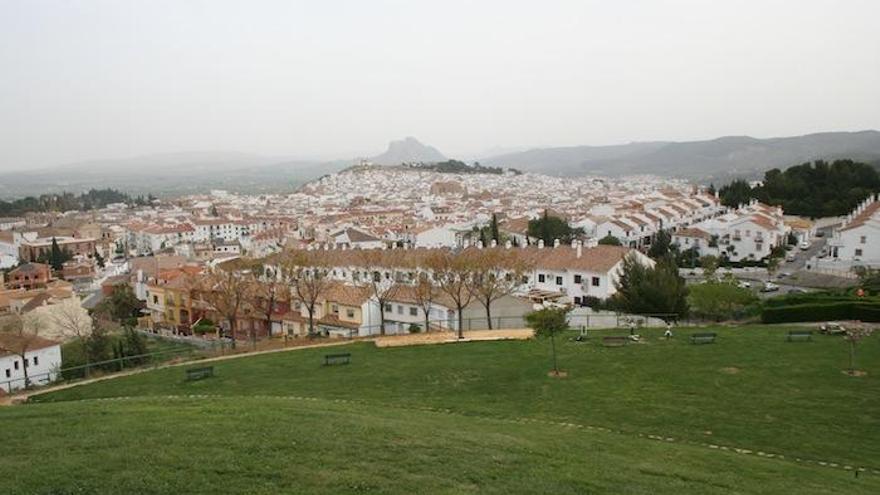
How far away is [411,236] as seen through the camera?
280 feet

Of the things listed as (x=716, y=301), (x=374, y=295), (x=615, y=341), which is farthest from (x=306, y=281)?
(x=716, y=301)

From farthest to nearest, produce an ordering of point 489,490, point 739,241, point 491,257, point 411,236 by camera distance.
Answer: point 411,236
point 739,241
point 491,257
point 489,490

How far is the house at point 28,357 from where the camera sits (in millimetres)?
34656

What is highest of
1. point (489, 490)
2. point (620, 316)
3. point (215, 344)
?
point (489, 490)

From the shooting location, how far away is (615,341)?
83.3ft

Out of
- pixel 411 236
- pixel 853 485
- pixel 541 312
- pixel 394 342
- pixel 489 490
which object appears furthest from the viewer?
pixel 411 236

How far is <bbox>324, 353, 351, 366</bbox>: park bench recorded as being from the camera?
970 inches

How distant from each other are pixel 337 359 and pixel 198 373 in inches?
191

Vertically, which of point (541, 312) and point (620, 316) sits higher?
point (541, 312)

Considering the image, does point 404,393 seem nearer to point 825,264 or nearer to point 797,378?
point 797,378

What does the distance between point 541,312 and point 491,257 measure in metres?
13.1

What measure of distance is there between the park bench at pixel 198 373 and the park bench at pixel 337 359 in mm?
3976

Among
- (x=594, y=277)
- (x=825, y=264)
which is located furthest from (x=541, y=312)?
(x=825, y=264)

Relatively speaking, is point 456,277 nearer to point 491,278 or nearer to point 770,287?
point 491,278
